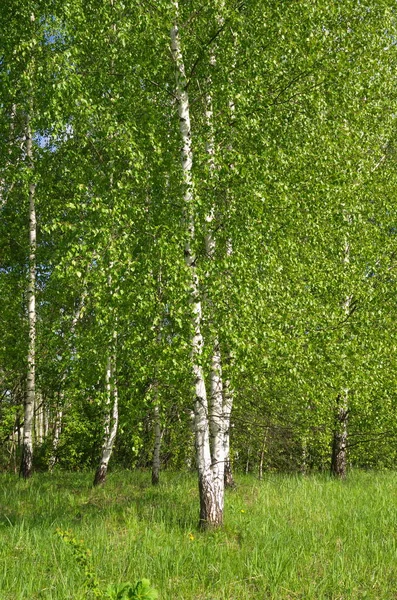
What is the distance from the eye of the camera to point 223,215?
818 centimetres

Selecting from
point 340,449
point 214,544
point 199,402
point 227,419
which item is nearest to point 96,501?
point 227,419

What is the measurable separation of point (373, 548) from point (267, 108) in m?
6.63

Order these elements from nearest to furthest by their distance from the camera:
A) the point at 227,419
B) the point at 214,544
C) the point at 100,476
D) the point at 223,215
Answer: the point at 214,544 < the point at 223,215 < the point at 227,419 < the point at 100,476

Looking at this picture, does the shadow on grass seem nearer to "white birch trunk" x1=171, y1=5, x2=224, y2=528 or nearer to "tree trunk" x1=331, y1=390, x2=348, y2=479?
"white birch trunk" x1=171, y1=5, x2=224, y2=528

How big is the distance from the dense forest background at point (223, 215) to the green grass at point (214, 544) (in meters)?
1.02

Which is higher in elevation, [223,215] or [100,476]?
[223,215]

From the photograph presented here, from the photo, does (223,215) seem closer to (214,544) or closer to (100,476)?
(214,544)

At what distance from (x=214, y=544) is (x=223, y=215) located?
189 inches

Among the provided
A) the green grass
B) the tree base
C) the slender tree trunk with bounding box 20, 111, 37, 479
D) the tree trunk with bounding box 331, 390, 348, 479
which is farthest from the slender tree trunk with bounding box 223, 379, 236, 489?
the slender tree trunk with bounding box 20, 111, 37, 479

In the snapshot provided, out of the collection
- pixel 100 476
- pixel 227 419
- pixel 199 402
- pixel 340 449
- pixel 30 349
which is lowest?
pixel 100 476

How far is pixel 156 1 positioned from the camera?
818 centimetres

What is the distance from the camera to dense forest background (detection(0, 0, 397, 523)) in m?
7.38

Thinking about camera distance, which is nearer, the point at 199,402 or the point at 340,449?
the point at 199,402

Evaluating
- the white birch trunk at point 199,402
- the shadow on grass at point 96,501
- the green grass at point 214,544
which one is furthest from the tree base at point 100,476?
the white birch trunk at point 199,402
